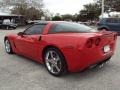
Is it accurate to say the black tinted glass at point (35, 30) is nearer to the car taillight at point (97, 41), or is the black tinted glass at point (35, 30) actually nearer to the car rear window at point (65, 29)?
the car rear window at point (65, 29)

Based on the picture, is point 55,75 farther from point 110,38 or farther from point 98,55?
point 110,38

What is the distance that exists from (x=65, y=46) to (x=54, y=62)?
66 centimetres

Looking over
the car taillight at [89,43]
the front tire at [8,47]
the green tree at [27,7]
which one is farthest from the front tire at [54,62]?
the green tree at [27,7]

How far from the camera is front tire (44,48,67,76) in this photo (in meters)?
4.62

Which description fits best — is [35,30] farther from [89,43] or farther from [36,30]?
[89,43]

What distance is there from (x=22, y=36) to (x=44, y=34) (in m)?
1.15

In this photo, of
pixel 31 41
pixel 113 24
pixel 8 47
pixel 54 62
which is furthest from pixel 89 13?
pixel 54 62

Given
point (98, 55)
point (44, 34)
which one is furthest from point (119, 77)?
point (44, 34)

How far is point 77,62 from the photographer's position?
14.1 feet

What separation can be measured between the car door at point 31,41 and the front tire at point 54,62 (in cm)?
42

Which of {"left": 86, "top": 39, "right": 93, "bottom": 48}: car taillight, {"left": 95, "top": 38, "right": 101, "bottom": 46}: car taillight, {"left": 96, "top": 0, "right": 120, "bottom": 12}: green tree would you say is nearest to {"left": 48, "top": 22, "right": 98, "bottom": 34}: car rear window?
{"left": 95, "top": 38, "right": 101, "bottom": 46}: car taillight

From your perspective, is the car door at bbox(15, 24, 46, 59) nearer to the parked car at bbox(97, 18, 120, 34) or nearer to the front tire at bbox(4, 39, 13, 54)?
the front tire at bbox(4, 39, 13, 54)

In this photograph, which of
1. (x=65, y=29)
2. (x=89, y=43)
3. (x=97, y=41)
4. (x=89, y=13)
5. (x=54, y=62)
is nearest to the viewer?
(x=89, y=43)

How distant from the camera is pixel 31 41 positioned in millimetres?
5602
